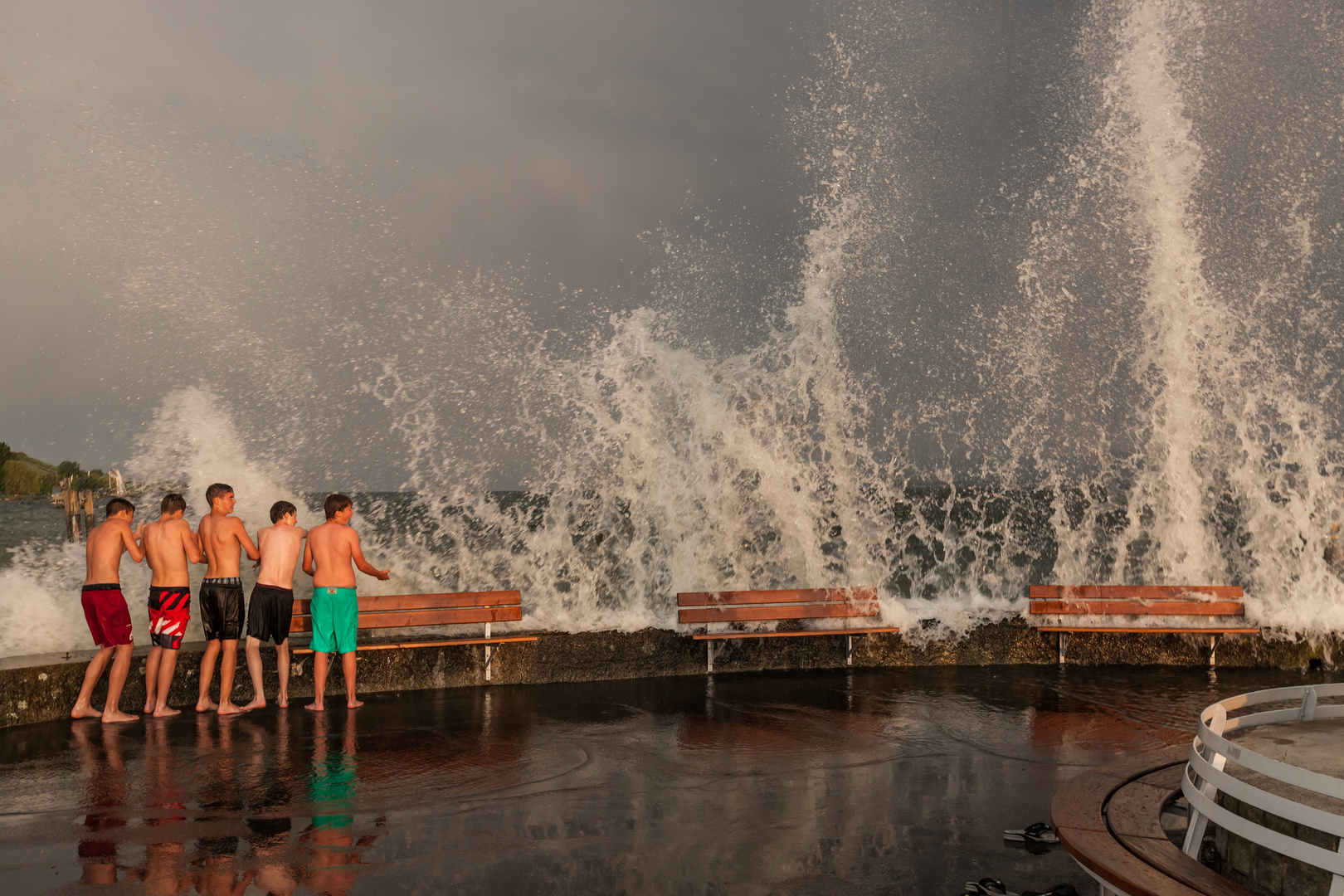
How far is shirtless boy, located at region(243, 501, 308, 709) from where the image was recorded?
7.56 metres

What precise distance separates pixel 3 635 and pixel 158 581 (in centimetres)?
223

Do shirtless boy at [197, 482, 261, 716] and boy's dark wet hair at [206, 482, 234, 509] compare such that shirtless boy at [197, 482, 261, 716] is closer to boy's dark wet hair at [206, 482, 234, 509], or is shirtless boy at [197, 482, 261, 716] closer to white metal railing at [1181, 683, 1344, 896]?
boy's dark wet hair at [206, 482, 234, 509]

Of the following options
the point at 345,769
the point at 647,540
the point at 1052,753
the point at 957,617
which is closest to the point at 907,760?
the point at 1052,753

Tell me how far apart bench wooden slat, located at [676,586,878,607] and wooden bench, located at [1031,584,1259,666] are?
74.9 inches

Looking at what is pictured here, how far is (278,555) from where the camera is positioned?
7.72 meters

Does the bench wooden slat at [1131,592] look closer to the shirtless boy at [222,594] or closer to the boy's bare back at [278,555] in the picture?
the boy's bare back at [278,555]

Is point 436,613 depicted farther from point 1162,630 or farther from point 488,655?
point 1162,630

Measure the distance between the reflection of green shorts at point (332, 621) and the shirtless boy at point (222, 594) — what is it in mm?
615

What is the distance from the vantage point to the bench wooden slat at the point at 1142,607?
9.65 m

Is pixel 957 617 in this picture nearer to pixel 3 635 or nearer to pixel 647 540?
pixel 647 540

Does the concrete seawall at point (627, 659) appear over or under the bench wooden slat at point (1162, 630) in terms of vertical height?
under

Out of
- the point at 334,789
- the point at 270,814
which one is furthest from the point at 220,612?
the point at 270,814

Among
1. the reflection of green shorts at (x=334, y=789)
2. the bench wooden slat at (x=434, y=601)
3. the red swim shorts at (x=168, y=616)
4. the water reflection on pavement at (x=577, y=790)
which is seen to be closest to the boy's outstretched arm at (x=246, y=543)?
the red swim shorts at (x=168, y=616)

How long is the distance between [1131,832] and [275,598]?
6575 millimetres
